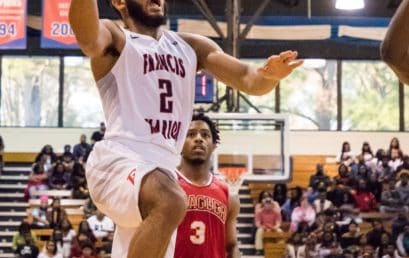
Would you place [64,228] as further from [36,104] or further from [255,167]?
[36,104]

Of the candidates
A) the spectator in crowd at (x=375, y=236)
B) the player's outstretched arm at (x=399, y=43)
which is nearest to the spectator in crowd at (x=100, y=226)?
the spectator in crowd at (x=375, y=236)

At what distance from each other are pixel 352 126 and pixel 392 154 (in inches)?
145

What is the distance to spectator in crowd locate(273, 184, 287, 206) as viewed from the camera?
60.6ft

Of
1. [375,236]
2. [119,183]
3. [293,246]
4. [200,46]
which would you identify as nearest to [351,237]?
[375,236]

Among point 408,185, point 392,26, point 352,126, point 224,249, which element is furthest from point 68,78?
point 392,26

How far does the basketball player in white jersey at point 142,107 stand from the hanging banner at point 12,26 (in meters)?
12.8

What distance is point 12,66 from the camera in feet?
77.1

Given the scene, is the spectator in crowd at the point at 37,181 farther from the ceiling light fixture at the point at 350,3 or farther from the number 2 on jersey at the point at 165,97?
the number 2 on jersey at the point at 165,97

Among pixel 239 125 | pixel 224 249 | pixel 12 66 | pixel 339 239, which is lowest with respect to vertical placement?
pixel 339 239

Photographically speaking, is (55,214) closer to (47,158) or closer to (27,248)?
(27,248)

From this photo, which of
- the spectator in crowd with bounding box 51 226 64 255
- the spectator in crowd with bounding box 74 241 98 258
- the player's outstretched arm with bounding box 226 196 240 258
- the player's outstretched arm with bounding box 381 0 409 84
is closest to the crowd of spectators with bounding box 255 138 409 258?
the spectator in crowd with bounding box 74 241 98 258

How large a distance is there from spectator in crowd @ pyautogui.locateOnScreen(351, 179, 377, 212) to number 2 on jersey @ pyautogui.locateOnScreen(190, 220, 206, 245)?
12.3 m

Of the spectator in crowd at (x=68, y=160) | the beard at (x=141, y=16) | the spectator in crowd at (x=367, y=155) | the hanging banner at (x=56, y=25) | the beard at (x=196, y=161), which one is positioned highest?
the hanging banner at (x=56, y=25)

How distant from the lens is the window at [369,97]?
76.4 ft
